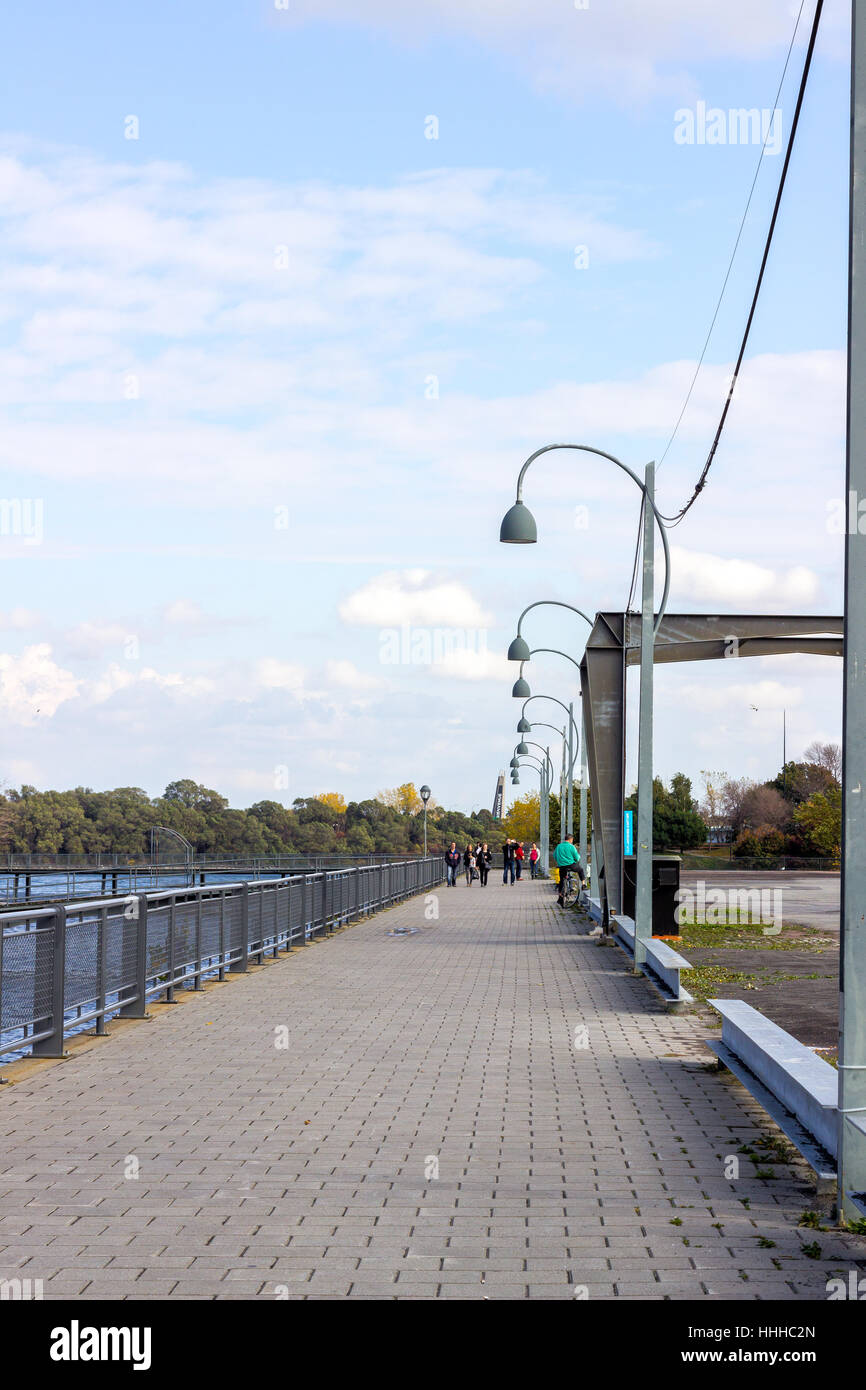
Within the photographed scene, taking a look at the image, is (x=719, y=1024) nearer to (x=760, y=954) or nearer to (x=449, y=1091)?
(x=449, y=1091)

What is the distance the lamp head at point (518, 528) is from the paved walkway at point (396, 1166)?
5663 mm

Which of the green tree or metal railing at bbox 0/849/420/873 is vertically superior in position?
the green tree

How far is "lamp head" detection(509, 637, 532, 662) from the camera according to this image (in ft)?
84.9

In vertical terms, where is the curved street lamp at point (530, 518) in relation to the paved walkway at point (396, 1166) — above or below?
above

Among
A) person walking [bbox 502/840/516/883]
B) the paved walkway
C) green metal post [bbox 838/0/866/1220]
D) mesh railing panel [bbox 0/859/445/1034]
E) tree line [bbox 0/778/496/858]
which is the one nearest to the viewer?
the paved walkway

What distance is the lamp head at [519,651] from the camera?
1019 inches

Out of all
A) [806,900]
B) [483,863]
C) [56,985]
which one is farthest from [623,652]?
[483,863]

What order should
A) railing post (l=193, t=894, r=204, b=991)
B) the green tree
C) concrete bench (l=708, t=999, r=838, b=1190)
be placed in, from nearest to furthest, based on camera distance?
1. concrete bench (l=708, t=999, r=838, b=1190)
2. railing post (l=193, t=894, r=204, b=991)
3. the green tree

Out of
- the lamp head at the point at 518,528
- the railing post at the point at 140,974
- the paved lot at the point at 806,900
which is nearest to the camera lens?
the railing post at the point at 140,974

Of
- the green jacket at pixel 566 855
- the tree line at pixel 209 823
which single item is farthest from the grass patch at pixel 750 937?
the tree line at pixel 209 823

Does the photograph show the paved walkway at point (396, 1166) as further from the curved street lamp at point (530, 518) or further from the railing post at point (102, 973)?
the curved street lamp at point (530, 518)

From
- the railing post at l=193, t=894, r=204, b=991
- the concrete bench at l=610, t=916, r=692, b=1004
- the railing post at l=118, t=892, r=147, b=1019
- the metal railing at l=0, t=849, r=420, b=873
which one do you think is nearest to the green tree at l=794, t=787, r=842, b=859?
the metal railing at l=0, t=849, r=420, b=873

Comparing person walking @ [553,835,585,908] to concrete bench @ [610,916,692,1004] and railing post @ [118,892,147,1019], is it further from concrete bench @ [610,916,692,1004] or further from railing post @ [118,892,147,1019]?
railing post @ [118,892,147,1019]

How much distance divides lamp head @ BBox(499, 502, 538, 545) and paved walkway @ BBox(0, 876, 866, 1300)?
5.66 m
